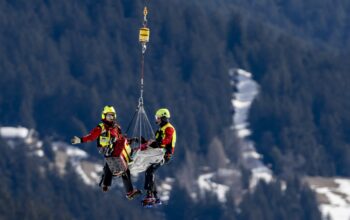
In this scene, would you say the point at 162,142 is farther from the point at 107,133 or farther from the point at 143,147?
the point at 107,133

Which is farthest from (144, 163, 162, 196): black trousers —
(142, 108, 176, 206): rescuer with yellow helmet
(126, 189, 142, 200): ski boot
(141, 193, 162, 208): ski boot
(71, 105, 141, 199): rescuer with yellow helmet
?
(71, 105, 141, 199): rescuer with yellow helmet

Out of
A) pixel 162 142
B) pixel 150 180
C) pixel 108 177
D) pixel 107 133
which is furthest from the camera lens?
pixel 150 180

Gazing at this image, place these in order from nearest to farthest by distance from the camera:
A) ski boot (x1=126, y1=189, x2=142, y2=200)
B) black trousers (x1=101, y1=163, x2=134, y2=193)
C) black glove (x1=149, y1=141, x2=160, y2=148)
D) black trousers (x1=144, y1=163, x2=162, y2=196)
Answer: black trousers (x1=101, y1=163, x2=134, y2=193) → ski boot (x1=126, y1=189, x2=142, y2=200) → black glove (x1=149, y1=141, x2=160, y2=148) → black trousers (x1=144, y1=163, x2=162, y2=196)

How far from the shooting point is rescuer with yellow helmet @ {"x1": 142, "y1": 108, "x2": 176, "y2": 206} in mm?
82000

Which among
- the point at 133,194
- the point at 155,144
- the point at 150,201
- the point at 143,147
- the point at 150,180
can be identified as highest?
the point at 155,144

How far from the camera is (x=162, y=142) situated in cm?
8281

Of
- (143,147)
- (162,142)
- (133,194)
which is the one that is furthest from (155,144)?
(133,194)

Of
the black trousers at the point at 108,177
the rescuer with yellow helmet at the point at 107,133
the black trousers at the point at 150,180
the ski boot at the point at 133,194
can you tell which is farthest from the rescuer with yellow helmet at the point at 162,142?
the rescuer with yellow helmet at the point at 107,133

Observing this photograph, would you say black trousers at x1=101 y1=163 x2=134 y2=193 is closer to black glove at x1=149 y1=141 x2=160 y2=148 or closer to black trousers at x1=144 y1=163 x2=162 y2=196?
black trousers at x1=144 y1=163 x2=162 y2=196

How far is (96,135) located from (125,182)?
144 inches

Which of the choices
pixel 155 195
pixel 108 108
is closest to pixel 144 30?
pixel 108 108

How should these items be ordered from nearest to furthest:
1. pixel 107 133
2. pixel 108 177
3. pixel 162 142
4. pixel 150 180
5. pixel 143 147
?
pixel 107 133 → pixel 143 147 → pixel 108 177 → pixel 162 142 → pixel 150 180

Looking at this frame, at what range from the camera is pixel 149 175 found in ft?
276

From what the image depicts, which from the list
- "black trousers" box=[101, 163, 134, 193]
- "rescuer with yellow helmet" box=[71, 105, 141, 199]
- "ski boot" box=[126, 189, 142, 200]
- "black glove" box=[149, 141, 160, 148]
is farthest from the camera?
"black glove" box=[149, 141, 160, 148]
